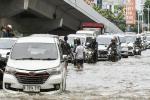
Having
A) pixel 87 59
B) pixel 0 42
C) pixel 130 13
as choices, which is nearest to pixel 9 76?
pixel 0 42

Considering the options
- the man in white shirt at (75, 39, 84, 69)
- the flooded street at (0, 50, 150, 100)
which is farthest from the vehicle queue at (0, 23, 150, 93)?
the man in white shirt at (75, 39, 84, 69)

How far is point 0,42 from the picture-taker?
28250mm

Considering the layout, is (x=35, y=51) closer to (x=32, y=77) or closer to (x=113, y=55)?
(x=32, y=77)

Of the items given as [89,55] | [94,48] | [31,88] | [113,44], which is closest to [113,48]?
[113,44]

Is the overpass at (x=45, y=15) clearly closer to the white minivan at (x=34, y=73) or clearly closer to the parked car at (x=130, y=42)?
the parked car at (x=130, y=42)

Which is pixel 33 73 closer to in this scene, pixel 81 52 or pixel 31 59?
pixel 31 59

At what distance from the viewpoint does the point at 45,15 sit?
61375mm

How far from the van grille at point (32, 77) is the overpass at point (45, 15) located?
38319 mm

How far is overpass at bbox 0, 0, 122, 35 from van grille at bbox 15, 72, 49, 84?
38.3 meters

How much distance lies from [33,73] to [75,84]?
16.4 ft

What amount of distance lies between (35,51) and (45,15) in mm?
44175

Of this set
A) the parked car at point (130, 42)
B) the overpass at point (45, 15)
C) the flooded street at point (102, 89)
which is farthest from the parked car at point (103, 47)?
the overpass at point (45, 15)

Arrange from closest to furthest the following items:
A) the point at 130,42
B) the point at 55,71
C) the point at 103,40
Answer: the point at 55,71, the point at 103,40, the point at 130,42

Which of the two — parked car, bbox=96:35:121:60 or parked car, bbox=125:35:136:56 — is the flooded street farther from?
parked car, bbox=125:35:136:56
